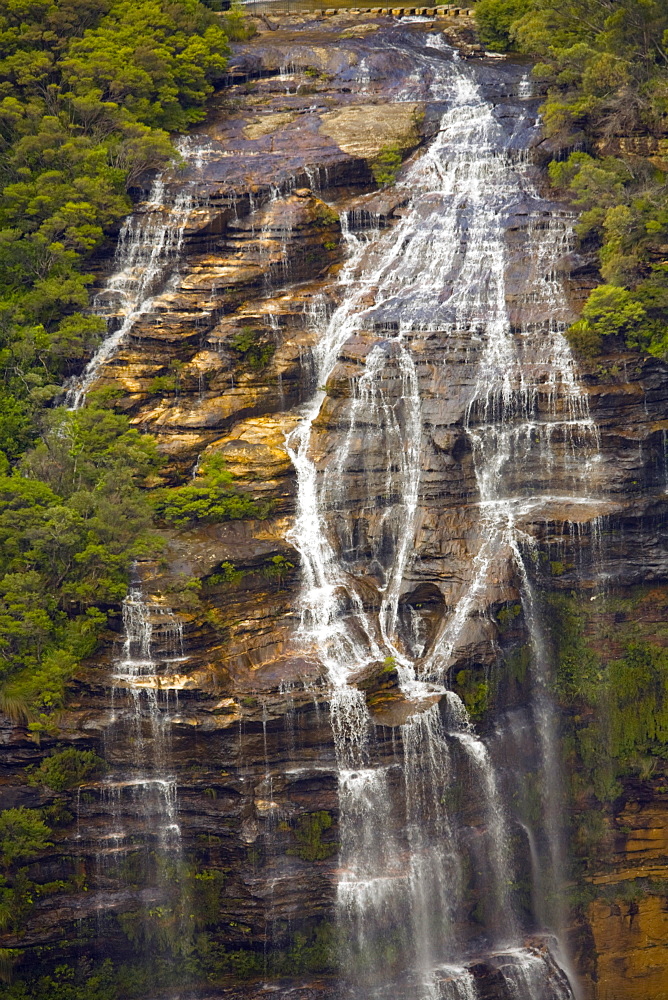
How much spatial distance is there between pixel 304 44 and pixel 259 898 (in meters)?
32.2

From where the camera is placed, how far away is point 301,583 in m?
32.1

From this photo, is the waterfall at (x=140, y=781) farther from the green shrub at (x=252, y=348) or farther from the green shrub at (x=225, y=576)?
the green shrub at (x=252, y=348)

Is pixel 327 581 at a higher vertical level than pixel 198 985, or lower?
higher

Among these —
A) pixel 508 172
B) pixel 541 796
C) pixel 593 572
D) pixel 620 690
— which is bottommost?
pixel 541 796

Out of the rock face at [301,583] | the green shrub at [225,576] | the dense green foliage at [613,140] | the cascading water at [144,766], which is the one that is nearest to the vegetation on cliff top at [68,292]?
the rock face at [301,583]

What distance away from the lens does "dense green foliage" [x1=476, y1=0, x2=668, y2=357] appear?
34.7 metres

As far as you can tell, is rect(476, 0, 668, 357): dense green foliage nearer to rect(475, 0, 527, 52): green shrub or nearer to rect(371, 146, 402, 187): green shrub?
rect(475, 0, 527, 52): green shrub

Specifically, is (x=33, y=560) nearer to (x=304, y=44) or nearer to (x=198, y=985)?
(x=198, y=985)

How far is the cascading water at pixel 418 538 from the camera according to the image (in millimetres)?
30281

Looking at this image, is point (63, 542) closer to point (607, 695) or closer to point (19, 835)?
point (19, 835)

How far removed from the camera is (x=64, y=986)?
29.4m

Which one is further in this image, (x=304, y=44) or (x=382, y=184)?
(x=304, y=44)

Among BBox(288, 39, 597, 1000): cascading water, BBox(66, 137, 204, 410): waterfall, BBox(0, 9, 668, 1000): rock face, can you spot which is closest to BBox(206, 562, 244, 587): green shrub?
BBox(0, 9, 668, 1000): rock face

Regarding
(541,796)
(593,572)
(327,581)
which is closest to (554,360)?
(593,572)
